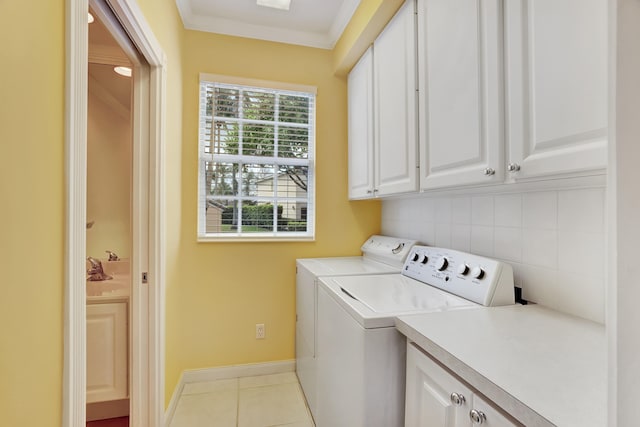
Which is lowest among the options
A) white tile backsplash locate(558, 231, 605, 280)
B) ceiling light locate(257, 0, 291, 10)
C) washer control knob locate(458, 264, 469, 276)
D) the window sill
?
washer control knob locate(458, 264, 469, 276)

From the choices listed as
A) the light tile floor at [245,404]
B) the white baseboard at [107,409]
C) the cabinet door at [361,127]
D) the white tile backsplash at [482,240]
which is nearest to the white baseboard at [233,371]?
the light tile floor at [245,404]

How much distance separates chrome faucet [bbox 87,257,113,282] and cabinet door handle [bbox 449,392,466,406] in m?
2.19

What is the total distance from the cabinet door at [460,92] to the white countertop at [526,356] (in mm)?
502

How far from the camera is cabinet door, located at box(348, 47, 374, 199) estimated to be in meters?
2.07

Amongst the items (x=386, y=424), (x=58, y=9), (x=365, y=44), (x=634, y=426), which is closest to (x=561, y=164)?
(x=634, y=426)

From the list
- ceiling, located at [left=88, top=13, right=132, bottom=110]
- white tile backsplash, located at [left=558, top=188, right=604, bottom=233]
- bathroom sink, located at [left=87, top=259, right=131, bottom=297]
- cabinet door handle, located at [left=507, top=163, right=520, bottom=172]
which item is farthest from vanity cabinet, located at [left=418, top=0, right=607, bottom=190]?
bathroom sink, located at [left=87, top=259, right=131, bottom=297]

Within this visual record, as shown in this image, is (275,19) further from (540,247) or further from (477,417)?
(477,417)

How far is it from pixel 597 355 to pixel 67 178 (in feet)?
4.75

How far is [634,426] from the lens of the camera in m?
0.37

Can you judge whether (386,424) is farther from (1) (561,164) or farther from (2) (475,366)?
(1) (561,164)

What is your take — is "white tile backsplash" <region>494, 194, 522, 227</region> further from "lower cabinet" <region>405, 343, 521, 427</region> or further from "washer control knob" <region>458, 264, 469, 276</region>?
"lower cabinet" <region>405, 343, 521, 427</region>

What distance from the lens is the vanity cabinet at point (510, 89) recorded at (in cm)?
79

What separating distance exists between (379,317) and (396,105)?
46.0 inches

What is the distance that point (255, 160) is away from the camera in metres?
2.41
